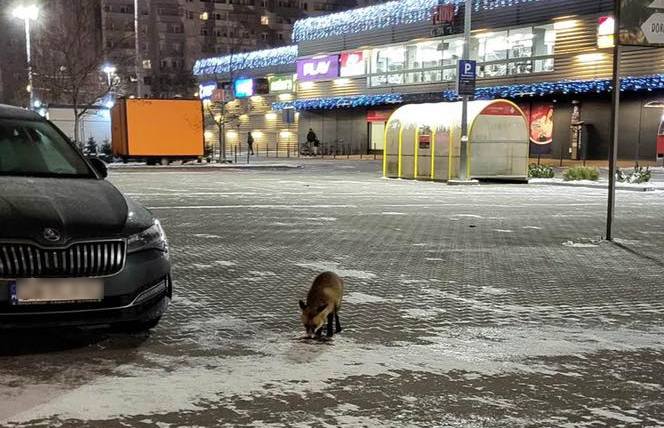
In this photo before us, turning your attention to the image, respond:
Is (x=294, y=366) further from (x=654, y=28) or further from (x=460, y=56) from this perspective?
(x=460, y=56)

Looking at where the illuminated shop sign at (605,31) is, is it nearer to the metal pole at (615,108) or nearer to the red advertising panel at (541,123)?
the red advertising panel at (541,123)

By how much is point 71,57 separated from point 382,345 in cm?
3825

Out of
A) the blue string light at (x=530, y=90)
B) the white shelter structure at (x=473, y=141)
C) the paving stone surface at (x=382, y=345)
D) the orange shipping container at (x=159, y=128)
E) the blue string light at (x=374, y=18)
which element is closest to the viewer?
the paving stone surface at (x=382, y=345)

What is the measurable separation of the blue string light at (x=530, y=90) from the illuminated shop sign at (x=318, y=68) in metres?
1.77

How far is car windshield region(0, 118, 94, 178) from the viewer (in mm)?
5668

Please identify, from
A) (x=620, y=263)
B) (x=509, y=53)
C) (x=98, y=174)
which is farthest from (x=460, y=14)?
(x=98, y=174)

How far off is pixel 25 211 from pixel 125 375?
121 centimetres

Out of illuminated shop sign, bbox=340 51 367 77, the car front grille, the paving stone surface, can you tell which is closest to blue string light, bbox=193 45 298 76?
illuminated shop sign, bbox=340 51 367 77

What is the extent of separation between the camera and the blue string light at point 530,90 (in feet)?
109

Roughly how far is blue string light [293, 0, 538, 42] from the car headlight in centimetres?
3666

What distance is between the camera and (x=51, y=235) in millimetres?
4359

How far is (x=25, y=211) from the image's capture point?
4496 mm

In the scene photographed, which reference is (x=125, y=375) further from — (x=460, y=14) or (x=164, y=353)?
(x=460, y=14)

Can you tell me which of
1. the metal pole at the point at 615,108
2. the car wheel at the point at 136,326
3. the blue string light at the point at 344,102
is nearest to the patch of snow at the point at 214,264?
the car wheel at the point at 136,326
